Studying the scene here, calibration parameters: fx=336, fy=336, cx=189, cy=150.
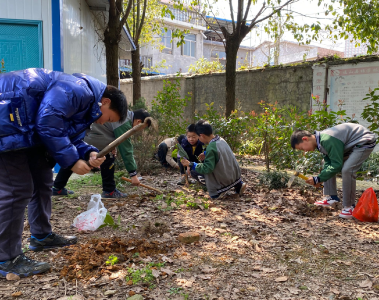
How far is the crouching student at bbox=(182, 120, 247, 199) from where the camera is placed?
4832 millimetres

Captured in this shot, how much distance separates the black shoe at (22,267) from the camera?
2553 mm

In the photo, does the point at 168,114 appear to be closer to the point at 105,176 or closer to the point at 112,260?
the point at 105,176

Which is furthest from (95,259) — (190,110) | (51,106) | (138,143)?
(190,110)

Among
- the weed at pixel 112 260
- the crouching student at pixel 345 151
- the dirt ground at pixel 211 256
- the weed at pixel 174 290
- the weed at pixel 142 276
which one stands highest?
the crouching student at pixel 345 151

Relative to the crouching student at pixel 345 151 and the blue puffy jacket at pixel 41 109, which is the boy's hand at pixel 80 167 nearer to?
the blue puffy jacket at pixel 41 109

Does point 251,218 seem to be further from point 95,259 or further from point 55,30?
point 55,30

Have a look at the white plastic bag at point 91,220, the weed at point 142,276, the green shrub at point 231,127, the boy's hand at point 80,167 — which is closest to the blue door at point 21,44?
the green shrub at point 231,127

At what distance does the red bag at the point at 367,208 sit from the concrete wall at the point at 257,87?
582 centimetres

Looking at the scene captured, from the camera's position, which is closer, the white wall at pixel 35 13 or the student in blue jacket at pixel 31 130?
the student in blue jacket at pixel 31 130

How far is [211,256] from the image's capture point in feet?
9.93

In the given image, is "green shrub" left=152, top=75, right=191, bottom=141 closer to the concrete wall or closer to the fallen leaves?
the concrete wall

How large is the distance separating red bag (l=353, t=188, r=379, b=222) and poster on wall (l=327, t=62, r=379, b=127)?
4810 millimetres

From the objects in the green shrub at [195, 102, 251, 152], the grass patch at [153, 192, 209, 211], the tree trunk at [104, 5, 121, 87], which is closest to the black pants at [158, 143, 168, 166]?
the green shrub at [195, 102, 251, 152]

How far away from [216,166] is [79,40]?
16.3 ft
